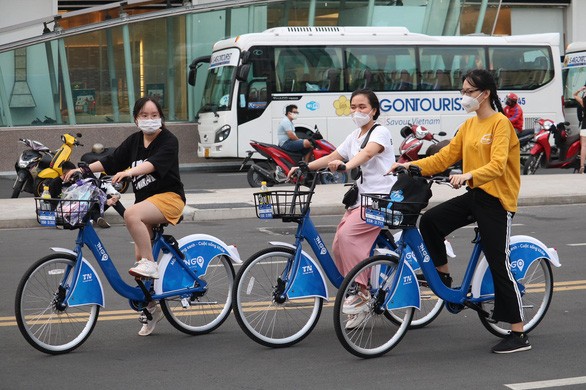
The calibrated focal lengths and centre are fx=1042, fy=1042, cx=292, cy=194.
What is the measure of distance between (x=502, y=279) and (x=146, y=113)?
2591mm

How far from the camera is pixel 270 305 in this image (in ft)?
22.1

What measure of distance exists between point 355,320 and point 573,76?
22.3m

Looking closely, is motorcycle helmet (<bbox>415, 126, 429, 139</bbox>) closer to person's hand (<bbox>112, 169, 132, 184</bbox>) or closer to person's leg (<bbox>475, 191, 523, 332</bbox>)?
person's leg (<bbox>475, 191, 523, 332</bbox>)

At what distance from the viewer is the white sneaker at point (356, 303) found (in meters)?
6.50

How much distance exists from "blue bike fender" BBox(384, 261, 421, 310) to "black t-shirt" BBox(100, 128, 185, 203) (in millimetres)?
1610

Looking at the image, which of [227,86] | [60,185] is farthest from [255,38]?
[60,185]

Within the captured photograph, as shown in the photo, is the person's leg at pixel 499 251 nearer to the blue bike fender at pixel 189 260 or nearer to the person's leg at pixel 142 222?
the blue bike fender at pixel 189 260

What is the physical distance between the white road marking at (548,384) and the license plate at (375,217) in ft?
4.15

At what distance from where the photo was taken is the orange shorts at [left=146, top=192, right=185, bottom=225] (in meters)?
6.93

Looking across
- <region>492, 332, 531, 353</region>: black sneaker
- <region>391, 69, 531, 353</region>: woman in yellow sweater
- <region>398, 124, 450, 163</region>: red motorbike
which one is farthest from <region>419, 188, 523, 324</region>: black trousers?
<region>398, 124, 450, 163</region>: red motorbike

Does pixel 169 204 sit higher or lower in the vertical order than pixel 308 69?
lower

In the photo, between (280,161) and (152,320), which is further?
(280,161)

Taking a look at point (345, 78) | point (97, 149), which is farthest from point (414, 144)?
point (97, 149)

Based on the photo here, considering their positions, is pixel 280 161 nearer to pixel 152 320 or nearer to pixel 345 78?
pixel 345 78
